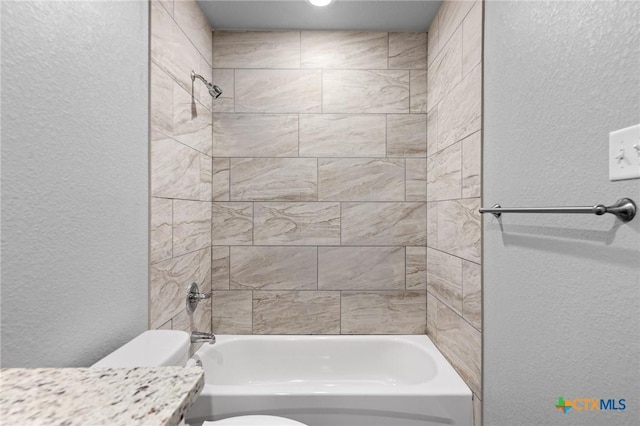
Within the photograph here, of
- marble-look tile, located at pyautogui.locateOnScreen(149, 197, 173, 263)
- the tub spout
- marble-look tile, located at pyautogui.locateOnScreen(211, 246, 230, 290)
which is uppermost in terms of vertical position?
marble-look tile, located at pyautogui.locateOnScreen(149, 197, 173, 263)

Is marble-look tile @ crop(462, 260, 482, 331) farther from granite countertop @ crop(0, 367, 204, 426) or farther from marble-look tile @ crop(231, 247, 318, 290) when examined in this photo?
granite countertop @ crop(0, 367, 204, 426)

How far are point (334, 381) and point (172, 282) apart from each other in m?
1.19

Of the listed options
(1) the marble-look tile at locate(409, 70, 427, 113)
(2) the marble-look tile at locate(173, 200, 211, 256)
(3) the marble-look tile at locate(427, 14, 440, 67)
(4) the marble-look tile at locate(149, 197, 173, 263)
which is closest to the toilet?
(4) the marble-look tile at locate(149, 197, 173, 263)

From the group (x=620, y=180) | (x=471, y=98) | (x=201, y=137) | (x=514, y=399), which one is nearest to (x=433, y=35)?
(x=471, y=98)

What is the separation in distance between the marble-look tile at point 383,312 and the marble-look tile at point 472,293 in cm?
64

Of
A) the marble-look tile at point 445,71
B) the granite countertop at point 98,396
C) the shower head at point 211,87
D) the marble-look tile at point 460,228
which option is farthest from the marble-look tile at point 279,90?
the granite countertop at point 98,396

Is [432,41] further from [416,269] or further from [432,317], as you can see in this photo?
[432,317]

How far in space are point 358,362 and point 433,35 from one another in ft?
7.03

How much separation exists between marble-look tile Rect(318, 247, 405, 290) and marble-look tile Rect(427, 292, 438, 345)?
0.20m

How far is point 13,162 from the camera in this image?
0.78 metres

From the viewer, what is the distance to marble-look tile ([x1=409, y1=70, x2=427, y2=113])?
225 centimetres

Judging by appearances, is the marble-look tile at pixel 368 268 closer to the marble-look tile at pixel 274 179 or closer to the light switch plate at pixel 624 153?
the marble-look tile at pixel 274 179

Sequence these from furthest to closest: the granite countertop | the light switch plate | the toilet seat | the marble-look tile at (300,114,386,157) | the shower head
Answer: the marble-look tile at (300,114,386,157)
the shower head
the toilet seat
the light switch plate
the granite countertop

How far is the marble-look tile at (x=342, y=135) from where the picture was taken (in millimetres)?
2252
